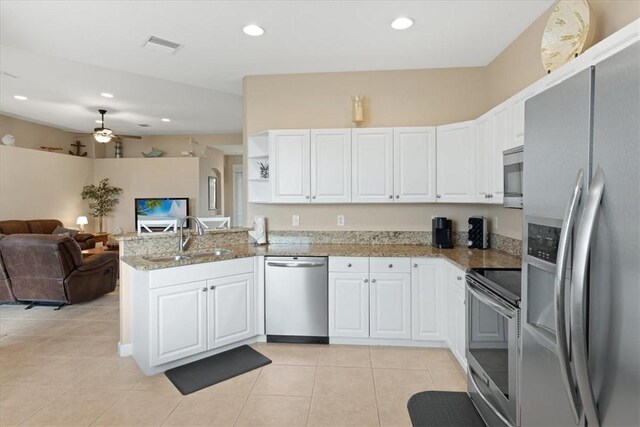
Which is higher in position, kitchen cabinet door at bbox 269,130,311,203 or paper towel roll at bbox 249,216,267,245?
kitchen cabinet door at bbox 269,130,311,203

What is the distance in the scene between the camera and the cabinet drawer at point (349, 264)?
3.25 meters

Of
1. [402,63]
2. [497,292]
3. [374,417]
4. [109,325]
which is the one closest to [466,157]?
[402,63]

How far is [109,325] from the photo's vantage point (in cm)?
389

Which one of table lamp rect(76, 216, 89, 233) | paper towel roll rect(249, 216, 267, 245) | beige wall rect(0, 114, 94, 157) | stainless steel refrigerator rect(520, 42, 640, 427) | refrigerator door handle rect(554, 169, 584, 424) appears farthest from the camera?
table lamp rect(76, 216, 89, 233)

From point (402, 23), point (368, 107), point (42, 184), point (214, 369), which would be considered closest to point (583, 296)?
point (402, 23)

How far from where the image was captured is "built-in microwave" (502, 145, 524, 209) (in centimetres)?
227

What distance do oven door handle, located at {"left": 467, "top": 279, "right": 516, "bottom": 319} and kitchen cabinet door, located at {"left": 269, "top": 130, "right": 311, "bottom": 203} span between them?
6.17 feet

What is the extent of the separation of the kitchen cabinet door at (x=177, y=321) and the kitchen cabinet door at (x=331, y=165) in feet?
4.85

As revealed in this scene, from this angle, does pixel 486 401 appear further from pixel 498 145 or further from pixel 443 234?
pixel 498 145

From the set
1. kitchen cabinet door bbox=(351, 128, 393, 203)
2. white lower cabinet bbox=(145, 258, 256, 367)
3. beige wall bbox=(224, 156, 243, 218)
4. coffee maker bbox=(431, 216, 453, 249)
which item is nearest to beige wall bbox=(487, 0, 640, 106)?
kitchen cabinet door bbox=(351, 128, 393, 203)

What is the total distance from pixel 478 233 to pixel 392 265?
966 mm

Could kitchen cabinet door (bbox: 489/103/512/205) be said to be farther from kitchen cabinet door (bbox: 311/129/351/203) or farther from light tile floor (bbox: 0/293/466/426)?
light tile floor (bbox: 0/293/466/426)

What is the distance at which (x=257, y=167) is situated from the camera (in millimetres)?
3930

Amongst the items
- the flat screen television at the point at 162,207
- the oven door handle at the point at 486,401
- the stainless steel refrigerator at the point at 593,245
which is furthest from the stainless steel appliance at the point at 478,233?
the flat screen television at the point at 162,207
